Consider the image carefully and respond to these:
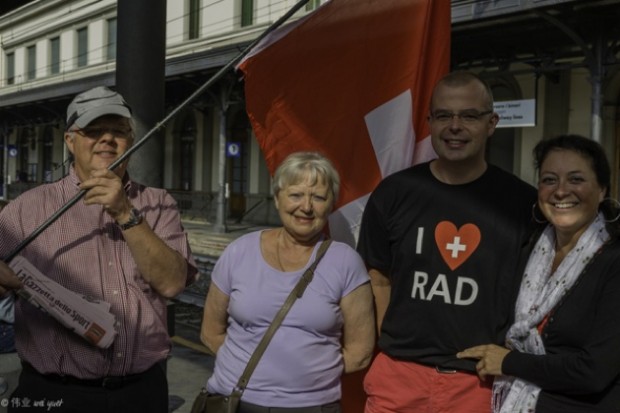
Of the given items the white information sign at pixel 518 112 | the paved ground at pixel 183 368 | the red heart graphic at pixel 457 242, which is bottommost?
the paved ground at pixel 183 368

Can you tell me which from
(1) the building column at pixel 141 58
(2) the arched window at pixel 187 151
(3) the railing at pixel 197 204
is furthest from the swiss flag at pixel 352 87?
(2) the arched window at pixel 187 151

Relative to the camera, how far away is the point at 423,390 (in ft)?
7.92

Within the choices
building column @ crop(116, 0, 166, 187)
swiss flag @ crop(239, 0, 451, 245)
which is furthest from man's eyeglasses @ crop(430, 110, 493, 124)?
building column @ crop(116, 0, 166, 187)

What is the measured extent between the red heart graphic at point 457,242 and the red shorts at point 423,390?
39 cm

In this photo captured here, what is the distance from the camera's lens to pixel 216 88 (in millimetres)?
18781

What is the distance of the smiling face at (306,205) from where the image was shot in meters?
2.42

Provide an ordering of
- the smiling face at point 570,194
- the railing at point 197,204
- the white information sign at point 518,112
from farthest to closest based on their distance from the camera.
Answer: the railing at point 197,204
the white information sign at point 518,112
the smiling face at point 570,194

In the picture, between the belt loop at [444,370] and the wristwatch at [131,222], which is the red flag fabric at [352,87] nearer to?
the belt loop at [444,370]

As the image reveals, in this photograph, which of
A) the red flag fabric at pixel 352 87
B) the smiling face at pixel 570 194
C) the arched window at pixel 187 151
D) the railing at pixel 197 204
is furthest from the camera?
the arched window at pixel 187 151

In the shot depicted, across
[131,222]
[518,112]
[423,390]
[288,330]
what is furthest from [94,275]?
[518,112]

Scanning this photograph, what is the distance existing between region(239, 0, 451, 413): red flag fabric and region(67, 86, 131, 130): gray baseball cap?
1053mm

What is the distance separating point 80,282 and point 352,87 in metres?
1.68

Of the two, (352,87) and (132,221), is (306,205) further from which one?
(352,87)

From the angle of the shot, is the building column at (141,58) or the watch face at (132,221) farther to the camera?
the building column at (141,58)
